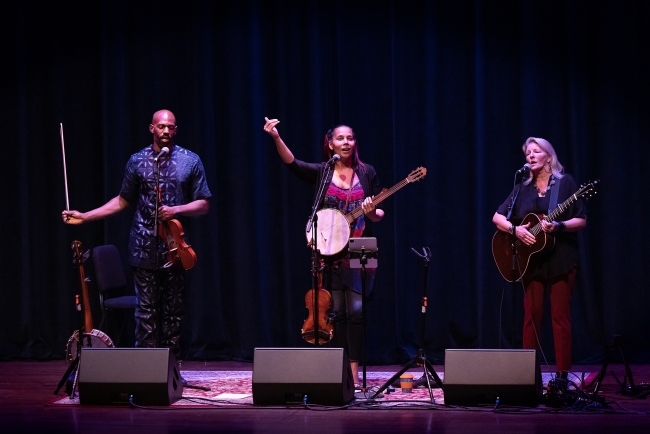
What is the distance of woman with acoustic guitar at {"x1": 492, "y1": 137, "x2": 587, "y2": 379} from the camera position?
583 centimetres

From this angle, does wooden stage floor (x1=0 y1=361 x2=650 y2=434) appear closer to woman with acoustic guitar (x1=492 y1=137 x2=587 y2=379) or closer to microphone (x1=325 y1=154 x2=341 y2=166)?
woman with acoustic guitar (x1=492 y1=137 x2=587 y2=379)

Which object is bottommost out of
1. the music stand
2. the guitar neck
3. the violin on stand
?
the violin on stand

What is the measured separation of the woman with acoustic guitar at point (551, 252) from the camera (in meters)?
5.83

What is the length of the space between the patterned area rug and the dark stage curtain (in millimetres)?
975

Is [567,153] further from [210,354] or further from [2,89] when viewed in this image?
[2,89]

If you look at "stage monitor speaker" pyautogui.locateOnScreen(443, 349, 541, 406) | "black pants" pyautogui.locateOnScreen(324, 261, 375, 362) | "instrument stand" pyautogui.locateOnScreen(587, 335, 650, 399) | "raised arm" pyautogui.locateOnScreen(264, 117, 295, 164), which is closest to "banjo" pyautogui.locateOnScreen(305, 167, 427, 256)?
"black pants" pyautogui.locateOnScreen(324, 261, 375, 362)

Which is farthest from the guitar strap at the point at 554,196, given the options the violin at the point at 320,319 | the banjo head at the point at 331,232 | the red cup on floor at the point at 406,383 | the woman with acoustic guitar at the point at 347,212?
the violin at the point at 320,319

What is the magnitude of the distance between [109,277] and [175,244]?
66.3 inches

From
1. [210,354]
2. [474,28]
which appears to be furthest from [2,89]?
[474,28]

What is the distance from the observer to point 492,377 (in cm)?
514

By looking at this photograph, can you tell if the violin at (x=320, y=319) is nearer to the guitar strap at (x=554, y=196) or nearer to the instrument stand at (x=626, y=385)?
the guitar strap at (x=554, y=196)

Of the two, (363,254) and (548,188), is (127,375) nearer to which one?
(363,254)

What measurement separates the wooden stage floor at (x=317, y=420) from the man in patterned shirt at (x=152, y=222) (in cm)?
74

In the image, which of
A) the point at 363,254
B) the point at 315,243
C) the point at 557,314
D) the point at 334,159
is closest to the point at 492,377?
the point at 557,314
